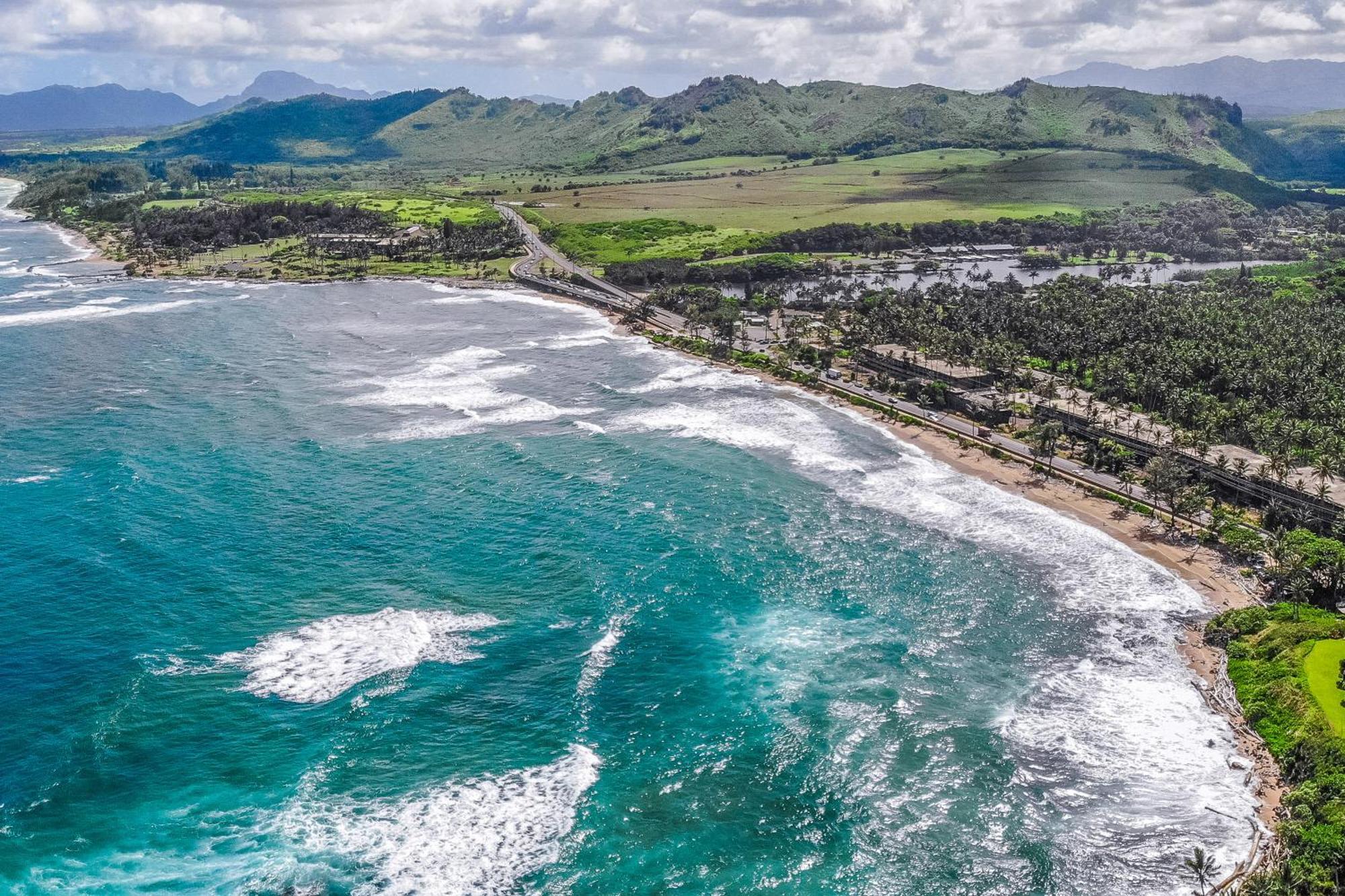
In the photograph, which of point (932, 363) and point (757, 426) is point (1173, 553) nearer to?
point (757, 426)

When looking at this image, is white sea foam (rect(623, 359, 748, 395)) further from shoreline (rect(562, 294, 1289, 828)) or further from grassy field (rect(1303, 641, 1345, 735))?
grassy field (rect(1303, 641, 1345, 735))

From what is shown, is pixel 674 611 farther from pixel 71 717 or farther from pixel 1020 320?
pixel 1020 320

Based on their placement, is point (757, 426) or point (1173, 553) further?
point (757, 426)

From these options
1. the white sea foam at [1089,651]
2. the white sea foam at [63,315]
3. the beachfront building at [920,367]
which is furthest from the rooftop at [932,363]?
the white sea foam at [63,315]

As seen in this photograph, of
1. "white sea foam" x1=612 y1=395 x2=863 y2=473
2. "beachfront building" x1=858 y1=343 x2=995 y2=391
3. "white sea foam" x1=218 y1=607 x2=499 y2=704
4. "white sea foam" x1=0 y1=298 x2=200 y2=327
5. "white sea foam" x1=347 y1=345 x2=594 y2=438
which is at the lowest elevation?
"white sea foam" x1=218 y1=607 x2=499 y2=704

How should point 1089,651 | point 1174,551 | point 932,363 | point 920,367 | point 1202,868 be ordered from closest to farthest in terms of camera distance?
point 1202,868
point 1089,651
point 1174,551
point 920,367
point 932,363

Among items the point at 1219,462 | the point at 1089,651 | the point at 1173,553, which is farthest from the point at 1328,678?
the point at 1219,462

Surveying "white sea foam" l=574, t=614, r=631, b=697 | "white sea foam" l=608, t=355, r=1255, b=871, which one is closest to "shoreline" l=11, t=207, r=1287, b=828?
"white sea foam" l=608, t=355, r=1255, b=871
